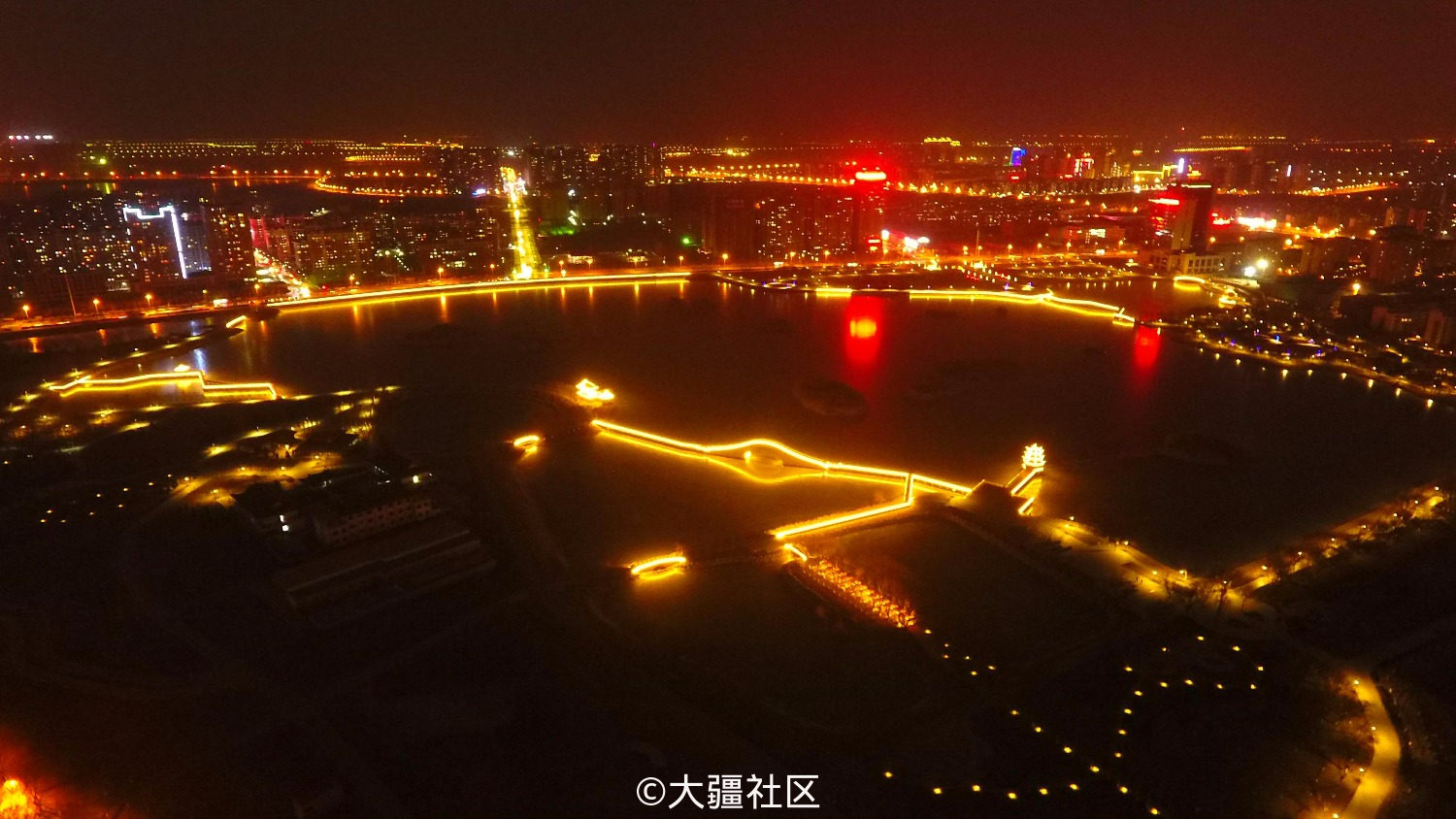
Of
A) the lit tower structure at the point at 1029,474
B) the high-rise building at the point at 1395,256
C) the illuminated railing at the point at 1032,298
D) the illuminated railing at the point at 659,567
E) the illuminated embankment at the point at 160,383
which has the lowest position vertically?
the illuminated railing at the point at 659,567

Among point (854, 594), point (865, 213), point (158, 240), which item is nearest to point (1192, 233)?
point (865, 213)

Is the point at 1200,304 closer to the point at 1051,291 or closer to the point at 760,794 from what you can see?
the point at 1051,291

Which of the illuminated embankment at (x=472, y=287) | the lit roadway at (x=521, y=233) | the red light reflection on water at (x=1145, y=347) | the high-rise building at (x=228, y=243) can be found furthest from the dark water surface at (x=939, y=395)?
the high-rise building at (x=228, y=243)

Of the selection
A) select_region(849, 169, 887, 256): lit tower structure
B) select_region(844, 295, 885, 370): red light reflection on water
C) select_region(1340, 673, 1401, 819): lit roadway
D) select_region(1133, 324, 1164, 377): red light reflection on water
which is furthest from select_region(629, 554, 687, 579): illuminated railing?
select_region(849, 169, 887, 256): lit tower structure

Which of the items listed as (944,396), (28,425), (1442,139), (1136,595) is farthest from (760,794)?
(1442,139)

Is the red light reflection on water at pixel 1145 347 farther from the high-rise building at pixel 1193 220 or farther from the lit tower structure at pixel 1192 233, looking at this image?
the high-rise building at pixel 1193 220

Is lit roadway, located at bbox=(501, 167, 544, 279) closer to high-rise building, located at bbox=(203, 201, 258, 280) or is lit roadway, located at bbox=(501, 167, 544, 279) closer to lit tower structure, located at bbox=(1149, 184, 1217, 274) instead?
high-rise building, located at bbox=(203, 201, 258, 280)

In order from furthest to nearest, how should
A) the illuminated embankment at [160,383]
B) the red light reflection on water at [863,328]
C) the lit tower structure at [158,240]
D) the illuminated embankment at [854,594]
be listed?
1. the lit tower structure at [158,240]
2. the red light reflection on water at [863,328]
3. the illuminated embankment at [160,383]
4. the illuminated embankment at [854,594]
